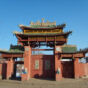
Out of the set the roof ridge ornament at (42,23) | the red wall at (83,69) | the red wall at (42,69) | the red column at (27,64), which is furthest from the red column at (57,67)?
the roof ridge ornament at (42,23)

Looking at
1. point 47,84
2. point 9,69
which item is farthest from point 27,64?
point 47,84

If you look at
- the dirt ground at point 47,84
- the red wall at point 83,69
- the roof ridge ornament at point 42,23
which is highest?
the roof ridge ornament at point 42,23

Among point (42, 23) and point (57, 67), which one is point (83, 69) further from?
point (42, 23)

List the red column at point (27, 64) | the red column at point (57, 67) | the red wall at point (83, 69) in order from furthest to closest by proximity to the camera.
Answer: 1. the red wall at point (83, 69)
2. the red column at point (27, 64)
3. the red column at point (57, 67)

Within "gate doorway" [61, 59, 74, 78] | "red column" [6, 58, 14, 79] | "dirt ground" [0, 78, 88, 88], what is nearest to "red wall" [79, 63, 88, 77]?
"gate doorway" [61, 59, 74, 78]

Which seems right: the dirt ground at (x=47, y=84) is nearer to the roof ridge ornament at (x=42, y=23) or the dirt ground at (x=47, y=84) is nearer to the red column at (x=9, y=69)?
the red column at (x=9, y=69)

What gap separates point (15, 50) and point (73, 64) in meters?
10.2

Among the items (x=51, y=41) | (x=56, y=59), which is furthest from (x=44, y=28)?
(x=56, y=59)

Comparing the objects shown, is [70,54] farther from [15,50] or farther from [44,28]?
[15,50]

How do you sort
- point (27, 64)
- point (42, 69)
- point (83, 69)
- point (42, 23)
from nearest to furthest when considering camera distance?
point (27, 64) → point (42, 69) → point (83, 69) → point (42, 23)

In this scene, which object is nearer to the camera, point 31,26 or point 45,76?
point 45,76

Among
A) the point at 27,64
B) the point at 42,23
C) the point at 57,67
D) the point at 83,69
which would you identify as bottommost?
the point at 83,69

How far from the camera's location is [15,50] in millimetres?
23453

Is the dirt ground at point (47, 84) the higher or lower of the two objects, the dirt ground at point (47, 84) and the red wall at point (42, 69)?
the lower
